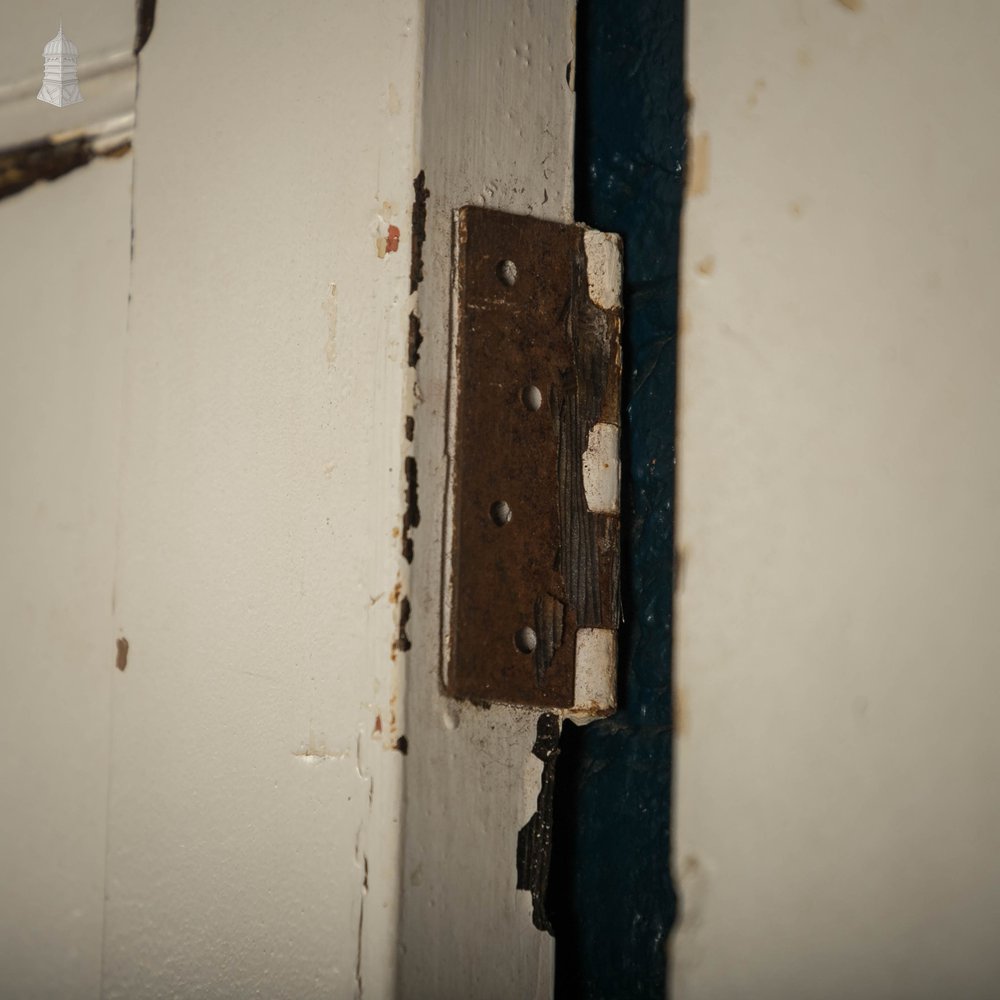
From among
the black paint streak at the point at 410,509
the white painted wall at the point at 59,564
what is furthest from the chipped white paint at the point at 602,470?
the white painted wall at the point at 59,564

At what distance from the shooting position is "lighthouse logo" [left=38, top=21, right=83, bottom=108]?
77 cm

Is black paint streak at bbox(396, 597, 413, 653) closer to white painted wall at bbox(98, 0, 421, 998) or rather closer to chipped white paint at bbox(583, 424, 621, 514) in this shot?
white painted wall at bbox(98, 0, 421, 998)

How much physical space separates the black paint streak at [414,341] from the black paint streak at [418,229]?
0.02 metres

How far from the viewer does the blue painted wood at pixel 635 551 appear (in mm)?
535

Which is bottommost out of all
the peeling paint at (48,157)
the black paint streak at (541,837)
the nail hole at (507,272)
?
the black paint streak at (541,837)

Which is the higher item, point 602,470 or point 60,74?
point 60,74

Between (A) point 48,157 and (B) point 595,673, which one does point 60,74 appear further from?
(B) point 595,673

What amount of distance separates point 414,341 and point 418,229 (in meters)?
0.06

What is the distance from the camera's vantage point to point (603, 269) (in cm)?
54

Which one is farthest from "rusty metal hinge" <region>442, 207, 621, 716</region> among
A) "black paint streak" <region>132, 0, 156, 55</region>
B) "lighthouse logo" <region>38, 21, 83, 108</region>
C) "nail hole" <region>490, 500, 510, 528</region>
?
"lighthouse logo" <region>38, 21, 83, 108</region>

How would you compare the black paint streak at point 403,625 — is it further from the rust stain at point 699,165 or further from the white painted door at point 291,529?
the rust stain at point 699,165

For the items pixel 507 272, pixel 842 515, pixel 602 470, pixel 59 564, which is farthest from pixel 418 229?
pixel 59 564

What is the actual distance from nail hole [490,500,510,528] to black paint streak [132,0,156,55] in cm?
45

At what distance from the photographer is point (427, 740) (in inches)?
18.3
